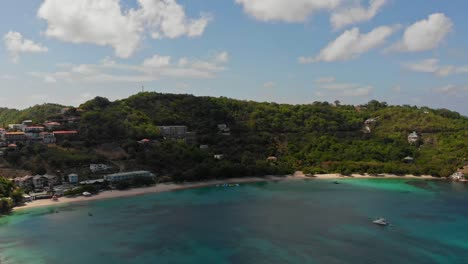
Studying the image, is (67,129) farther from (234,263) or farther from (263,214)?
(234,263)

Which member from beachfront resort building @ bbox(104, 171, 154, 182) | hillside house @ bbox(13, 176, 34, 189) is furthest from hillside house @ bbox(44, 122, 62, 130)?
beachfront resort building @ bbox(104, 171, 154, 182)

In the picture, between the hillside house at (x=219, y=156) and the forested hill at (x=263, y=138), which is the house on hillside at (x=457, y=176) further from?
the hillside house at (x=219, y=156)

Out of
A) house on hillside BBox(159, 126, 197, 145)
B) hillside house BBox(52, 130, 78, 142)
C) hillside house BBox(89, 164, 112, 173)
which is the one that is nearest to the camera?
hillside house BBox(89, 164, 112, 173)

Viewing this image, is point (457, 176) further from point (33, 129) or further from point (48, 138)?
point (33, 129)

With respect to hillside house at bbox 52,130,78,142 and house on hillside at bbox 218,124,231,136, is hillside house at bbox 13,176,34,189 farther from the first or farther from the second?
house on hillside at bbox 218,124,231,136

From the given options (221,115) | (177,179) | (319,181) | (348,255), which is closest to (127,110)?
(221,115)
